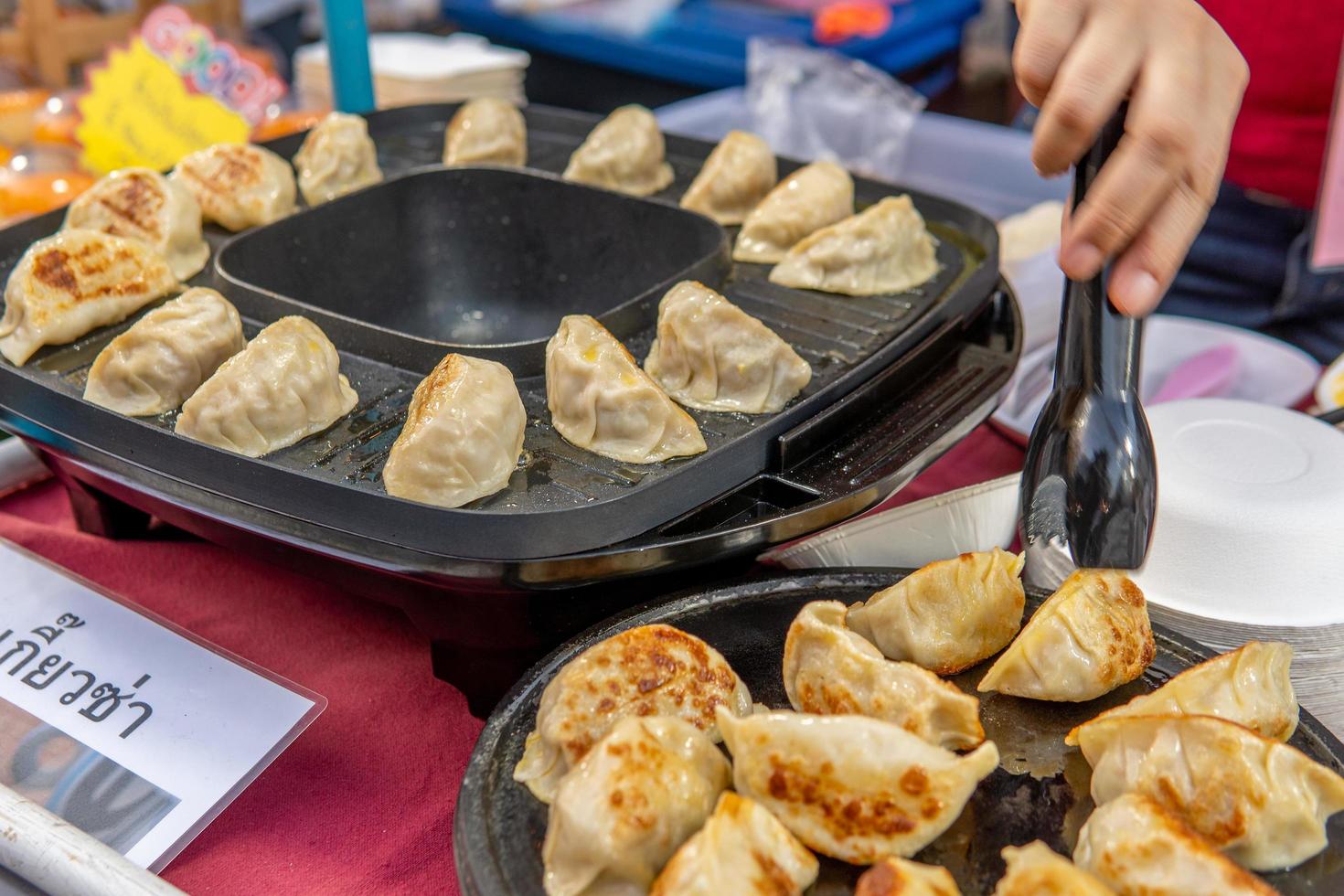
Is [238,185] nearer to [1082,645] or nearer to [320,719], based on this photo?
[320,719]

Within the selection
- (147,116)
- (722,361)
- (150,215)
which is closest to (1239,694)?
(722,361)

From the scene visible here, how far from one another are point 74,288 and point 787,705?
127 centimetres

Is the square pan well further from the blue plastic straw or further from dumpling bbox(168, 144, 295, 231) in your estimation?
the blue plastic straw

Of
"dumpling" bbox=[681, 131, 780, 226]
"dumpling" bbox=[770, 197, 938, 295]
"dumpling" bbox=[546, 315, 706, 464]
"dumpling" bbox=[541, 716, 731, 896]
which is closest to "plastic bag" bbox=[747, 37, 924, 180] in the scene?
"dumpling" bbox=[681, 131, 780, 226]

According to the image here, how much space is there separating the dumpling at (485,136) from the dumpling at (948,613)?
151 cm

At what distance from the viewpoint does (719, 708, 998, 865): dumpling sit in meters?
1.08

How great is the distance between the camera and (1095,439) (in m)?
1.20

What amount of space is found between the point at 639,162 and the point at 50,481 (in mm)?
1286

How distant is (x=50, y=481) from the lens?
84.1 inches

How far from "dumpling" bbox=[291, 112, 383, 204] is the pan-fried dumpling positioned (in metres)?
1.81

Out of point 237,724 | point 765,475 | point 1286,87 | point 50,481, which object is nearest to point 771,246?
point 765,475

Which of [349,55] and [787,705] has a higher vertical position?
[349,55]

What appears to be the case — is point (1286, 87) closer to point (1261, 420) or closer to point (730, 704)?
point (1261, 420)

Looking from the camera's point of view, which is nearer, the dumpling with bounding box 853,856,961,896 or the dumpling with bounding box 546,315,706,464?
the dumpling with bounding box 853,856,961,896
